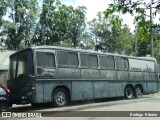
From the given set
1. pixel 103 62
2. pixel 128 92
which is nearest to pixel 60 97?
pixel 103 62

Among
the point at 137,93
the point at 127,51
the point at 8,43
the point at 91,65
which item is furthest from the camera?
the point at 127,51

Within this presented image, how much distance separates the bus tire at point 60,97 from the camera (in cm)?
1584

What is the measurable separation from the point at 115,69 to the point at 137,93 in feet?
9.82

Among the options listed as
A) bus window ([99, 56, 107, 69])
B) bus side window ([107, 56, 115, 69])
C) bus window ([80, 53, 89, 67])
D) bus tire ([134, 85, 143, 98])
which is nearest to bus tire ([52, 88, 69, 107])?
bus window ([80, 53, 89, 67])

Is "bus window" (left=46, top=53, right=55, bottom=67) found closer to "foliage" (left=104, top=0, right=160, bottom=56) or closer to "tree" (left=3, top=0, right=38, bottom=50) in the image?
"foliage" (left=104, top=0, right=160, bottom=56)

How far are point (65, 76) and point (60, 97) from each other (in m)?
1.15

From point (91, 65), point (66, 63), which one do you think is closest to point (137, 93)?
point (91, 65)

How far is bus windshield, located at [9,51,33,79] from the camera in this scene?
15.2m

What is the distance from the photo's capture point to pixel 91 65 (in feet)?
60.7

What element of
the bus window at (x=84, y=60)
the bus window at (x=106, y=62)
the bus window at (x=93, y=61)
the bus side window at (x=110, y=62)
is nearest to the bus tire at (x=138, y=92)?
the bus side window at (x=110, y=62)

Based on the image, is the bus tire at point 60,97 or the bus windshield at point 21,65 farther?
the bus tire at point 60,97

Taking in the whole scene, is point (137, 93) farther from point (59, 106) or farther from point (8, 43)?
point (8, 43)

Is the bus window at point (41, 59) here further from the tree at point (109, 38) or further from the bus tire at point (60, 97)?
the tree at point (109, 38)

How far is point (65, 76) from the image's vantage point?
16578 mm
